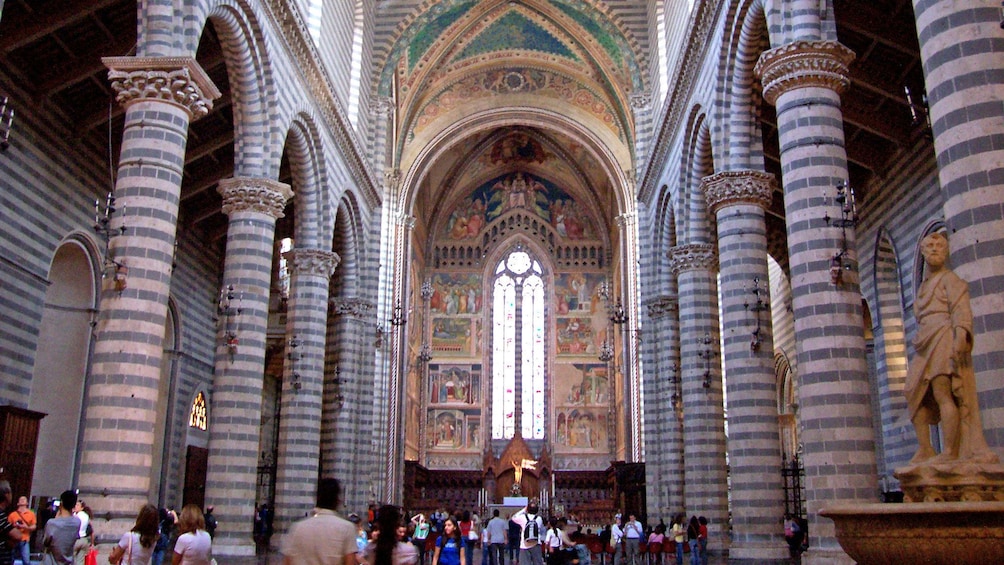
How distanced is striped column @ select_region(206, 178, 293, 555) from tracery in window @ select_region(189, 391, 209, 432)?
10106mm

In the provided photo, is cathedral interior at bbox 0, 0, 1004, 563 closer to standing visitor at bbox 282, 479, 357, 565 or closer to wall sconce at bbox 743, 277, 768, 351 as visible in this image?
wall sconce at bbox 743, 277, 768, 351

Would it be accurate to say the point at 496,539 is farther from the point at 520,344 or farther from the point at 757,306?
the point at 520,344

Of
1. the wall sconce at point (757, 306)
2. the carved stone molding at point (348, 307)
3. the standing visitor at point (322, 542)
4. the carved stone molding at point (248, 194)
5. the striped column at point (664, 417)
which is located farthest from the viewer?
the carved stone molding at point (348, 307)

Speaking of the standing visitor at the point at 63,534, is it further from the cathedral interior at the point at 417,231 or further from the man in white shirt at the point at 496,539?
the man in white shirt at the point at 496,539

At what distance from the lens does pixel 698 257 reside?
68.9 feet

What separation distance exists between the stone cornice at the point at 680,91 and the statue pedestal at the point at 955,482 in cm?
1121

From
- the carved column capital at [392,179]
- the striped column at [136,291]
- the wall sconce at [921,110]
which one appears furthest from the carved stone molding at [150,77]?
the carved column capital at [392,179]

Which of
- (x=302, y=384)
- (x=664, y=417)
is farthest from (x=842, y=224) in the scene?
(x=664, y=417)

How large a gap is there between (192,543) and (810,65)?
9626 millimetres

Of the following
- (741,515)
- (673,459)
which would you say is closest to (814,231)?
(741,515)

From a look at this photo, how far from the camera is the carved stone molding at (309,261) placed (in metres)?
21.3

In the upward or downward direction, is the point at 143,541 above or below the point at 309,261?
below

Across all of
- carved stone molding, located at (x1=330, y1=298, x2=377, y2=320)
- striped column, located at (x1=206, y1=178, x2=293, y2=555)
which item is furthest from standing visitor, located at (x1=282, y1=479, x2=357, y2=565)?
carved stone molding, located at (x1=330, y1=298, x2=377, y2=320)

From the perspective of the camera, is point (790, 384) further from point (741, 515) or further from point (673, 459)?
point (741, 515)
